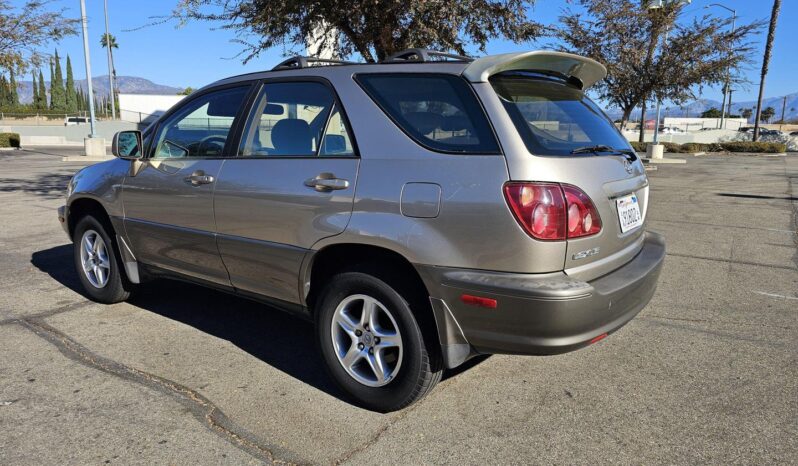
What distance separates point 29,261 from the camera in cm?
624

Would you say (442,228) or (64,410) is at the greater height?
(442,228)

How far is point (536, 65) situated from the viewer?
10.1 ft

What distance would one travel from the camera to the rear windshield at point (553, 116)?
2719 mm

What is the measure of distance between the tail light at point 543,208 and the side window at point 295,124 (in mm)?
989

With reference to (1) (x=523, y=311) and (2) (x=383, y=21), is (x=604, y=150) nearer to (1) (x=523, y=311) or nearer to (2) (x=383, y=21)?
(1) (x=523, y=311)

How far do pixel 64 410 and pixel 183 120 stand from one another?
2.11 m

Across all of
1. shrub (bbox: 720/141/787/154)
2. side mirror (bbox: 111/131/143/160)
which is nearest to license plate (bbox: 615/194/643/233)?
side mirror (bbox: 111/131/143/160)

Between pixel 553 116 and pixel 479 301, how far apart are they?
1.13m

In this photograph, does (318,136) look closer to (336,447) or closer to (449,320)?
(449,320)

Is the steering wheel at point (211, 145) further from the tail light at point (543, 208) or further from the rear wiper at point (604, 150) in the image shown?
the rear wiper at point (604, 150)

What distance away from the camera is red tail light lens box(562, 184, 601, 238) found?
101 inches

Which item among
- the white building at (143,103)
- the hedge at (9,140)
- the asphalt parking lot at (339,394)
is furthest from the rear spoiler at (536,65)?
the white building at (143,103)

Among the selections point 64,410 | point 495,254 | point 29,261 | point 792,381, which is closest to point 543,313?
point 495,254

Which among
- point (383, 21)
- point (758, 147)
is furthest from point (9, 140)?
point (758, 147)
